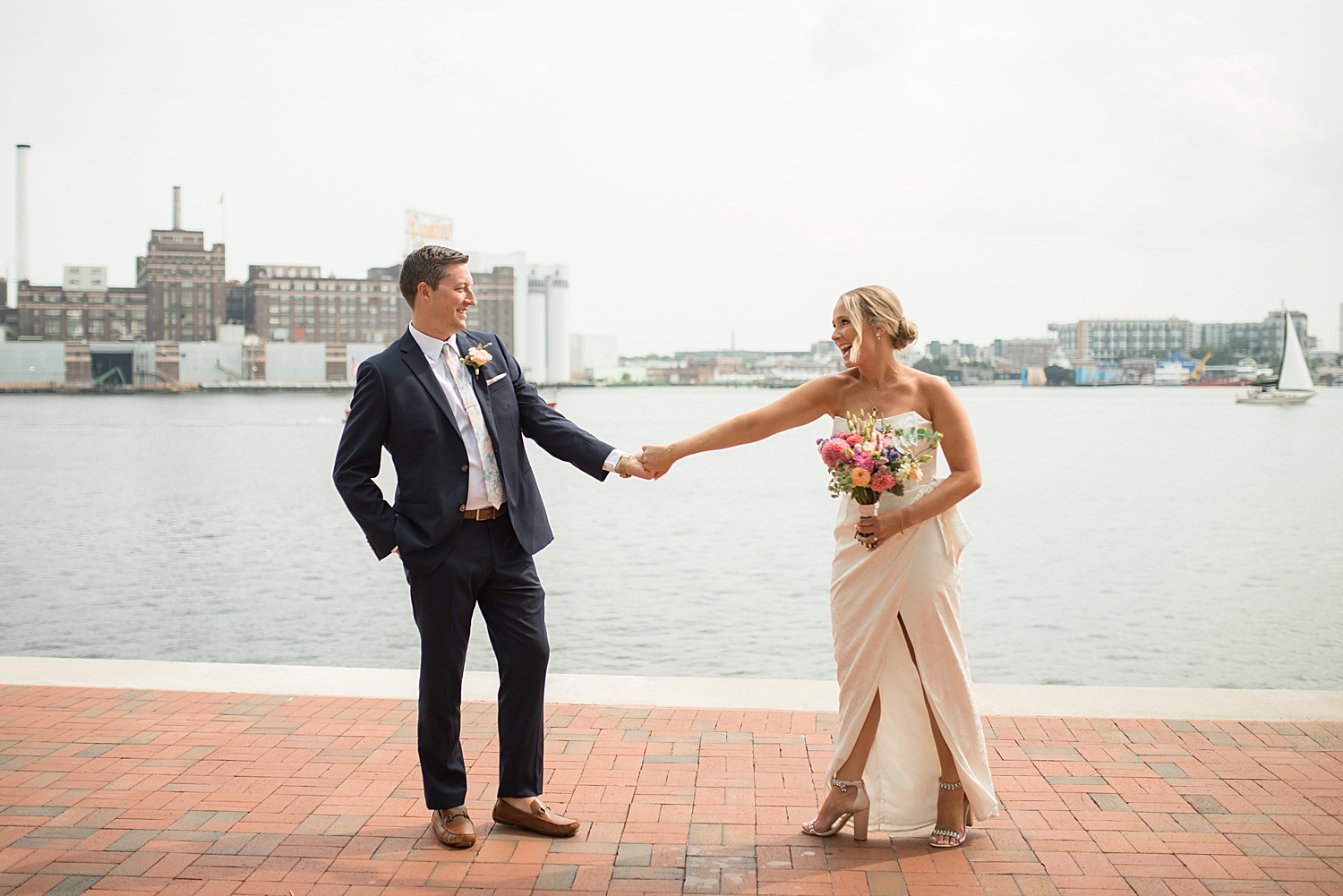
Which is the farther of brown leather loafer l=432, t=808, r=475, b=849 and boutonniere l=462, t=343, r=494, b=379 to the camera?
boutonniere l=462, t=343, r=494, b=379

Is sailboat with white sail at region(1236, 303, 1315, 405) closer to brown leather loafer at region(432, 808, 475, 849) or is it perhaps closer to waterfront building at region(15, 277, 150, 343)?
brown leather loafer at region(432, 808, 475, 849)

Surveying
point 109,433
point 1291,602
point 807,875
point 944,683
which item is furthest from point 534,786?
point 109,433

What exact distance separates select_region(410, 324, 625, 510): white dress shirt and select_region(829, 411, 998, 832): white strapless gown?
1.31 m

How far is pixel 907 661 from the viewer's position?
13.1ft

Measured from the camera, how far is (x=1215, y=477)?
1297 inches

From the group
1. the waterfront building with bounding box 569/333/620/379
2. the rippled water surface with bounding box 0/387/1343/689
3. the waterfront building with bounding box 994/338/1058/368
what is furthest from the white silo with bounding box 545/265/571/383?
the rippled water surface with bounding box 0/387/1343/689

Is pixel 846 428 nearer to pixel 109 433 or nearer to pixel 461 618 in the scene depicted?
pixel 461 618

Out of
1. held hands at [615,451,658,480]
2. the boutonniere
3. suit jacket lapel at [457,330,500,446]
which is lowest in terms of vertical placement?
held hands at [615,451,658,480]

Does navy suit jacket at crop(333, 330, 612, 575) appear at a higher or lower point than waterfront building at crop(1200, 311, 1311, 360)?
lower

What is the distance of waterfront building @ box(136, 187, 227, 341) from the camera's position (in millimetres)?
164875

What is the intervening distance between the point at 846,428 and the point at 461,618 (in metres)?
1.56

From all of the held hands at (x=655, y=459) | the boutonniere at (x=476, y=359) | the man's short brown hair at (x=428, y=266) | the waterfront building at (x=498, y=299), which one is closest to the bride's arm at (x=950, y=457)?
the held hands at (x=655, y=459)

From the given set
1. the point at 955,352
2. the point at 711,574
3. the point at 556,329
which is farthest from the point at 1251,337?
the point at 711,574

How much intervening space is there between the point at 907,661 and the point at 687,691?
1982 mm
